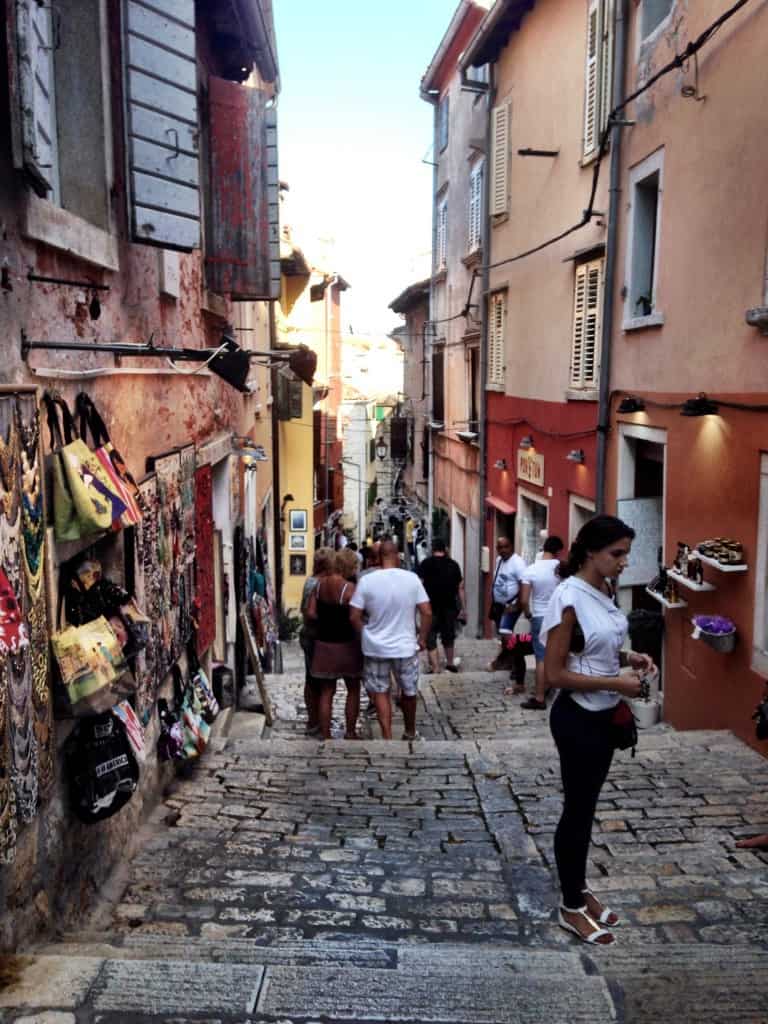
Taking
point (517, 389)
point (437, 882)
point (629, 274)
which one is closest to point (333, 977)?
point (437, 882)

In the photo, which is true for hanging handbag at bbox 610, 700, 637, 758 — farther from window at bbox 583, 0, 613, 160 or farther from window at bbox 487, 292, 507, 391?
window at bbox 487, 292, 507, 391

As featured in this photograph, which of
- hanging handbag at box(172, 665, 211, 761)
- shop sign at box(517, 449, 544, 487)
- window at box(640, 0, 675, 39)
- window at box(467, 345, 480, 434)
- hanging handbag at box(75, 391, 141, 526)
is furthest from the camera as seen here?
window at box(467, 345, 480, 434)

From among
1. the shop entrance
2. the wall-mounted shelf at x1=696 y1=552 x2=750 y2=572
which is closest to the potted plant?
the wall-mounted shelf at x1=696 y1=552 x2=750 y2=572

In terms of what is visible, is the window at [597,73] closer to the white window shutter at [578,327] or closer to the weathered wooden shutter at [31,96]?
the white window shutter at [578,327]

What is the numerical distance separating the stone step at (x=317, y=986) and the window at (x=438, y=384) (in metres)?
19.4

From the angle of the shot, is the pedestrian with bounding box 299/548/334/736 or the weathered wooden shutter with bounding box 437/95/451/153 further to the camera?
the weathered wooden shutter with bounding box 437/95/451/153

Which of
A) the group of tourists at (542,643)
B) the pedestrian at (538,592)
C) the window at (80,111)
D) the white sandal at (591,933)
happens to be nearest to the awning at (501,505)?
the group of tourists at (542,643)

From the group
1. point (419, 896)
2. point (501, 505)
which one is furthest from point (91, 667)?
point (501, 505)

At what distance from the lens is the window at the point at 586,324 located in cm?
1144

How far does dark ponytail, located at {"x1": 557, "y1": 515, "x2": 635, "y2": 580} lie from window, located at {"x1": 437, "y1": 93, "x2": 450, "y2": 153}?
2055 centimetres

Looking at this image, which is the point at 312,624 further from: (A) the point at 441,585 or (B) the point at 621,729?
(B) the point at 621,729

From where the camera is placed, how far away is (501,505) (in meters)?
16.6

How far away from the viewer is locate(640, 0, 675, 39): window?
9.38 meters

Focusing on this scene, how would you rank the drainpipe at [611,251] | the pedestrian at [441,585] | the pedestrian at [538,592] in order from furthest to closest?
the pedestrian at [441,585]
the drainpipe at [611,251]
the pedestrian at [538,592]
